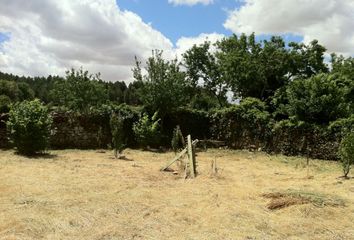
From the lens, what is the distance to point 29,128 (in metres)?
15.0

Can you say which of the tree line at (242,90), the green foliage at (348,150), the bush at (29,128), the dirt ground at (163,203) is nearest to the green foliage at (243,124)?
the tree line at (242,90)

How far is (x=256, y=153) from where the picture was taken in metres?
18.5

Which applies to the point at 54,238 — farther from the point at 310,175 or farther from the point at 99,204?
the point at 310,175

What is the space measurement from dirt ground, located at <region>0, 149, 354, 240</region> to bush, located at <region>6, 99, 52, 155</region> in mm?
1513

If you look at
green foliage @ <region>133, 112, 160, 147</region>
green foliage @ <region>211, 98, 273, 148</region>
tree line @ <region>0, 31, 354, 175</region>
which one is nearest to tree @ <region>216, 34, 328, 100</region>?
tree line @ <region>0, 31, 354, 175</region>

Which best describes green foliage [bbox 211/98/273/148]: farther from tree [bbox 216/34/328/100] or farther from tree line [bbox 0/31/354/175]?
tree [bbox 216/34/328/100]

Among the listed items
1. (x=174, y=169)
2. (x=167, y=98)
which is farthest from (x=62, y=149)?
(x=174, y=169)

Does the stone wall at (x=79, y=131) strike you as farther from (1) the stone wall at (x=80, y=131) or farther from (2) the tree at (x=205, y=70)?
(2) the tree at (x=205, y=70)

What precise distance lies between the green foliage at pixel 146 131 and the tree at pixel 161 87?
931 mm

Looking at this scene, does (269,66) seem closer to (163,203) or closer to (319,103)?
(319,103)

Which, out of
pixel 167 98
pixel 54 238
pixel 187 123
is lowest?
pixel 54 238

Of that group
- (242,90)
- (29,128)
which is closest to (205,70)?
(242,90)

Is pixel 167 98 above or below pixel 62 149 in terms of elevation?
above

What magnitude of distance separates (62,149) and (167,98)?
5.91 m
